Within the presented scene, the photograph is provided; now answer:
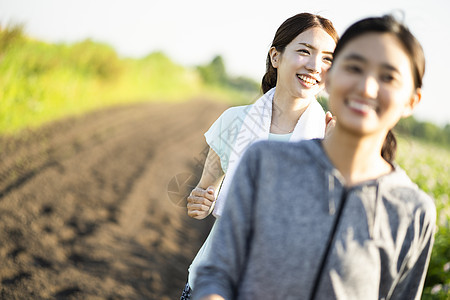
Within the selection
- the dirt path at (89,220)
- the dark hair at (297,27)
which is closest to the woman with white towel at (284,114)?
the dark hair at (297,27)

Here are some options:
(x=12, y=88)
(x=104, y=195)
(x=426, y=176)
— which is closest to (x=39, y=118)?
(x=12, y=88)

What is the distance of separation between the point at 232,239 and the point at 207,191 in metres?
0.58

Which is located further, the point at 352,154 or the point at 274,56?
the point at 274,56

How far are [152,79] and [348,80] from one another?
59.8 feet

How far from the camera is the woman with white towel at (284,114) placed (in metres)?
1.59

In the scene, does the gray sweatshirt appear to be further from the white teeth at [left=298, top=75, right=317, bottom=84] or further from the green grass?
the green grass

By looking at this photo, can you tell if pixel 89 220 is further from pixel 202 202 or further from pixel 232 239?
pixel 232 239

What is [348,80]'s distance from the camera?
3.34 feet

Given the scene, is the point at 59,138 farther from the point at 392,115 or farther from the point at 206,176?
the point at 392,115

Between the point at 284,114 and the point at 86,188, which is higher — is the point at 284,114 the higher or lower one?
the higher one

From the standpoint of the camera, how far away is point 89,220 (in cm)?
478

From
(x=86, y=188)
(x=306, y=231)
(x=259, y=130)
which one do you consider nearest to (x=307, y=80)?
(x=259, y=130)

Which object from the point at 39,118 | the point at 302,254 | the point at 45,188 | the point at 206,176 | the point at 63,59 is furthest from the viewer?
the point at 63,59

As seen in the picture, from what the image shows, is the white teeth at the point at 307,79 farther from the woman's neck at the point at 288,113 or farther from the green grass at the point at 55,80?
the green grass at the point at 55,80
